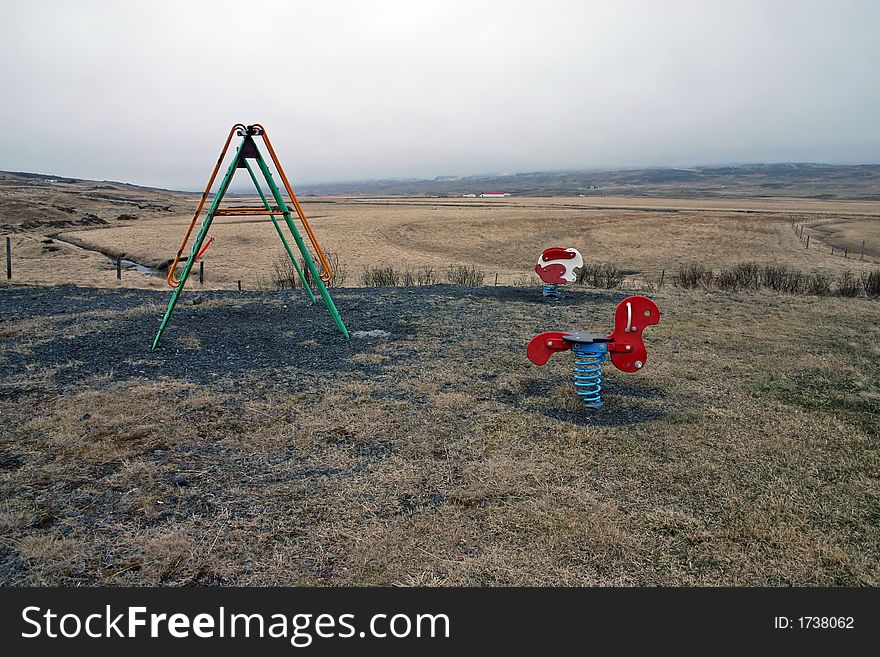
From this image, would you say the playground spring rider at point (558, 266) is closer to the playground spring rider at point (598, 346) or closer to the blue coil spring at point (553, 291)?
the blue coil spring at point (553, 291)

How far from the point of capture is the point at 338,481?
15.9 feet

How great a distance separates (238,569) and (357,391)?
333cm

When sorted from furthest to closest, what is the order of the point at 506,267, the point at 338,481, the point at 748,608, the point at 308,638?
the point at 506,267, the point at 338,481, the point at 748,608, the point at 308,638

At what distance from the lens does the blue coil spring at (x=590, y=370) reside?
6.44 meters

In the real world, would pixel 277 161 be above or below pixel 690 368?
above

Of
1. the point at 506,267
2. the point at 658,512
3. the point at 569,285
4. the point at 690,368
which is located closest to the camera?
the point at 658,512

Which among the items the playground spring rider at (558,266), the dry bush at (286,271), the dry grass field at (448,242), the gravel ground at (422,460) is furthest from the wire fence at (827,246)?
the gravel ground at (422,460)

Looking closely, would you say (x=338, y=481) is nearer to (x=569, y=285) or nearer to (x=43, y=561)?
(x=43, y=561)

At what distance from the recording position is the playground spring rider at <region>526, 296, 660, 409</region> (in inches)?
254

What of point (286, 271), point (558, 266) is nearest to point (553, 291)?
point (558, 266)

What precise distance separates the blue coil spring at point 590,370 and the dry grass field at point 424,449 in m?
0.18

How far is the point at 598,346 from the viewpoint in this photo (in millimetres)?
6422

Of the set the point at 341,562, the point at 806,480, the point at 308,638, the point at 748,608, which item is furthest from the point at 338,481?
the point at 806,480

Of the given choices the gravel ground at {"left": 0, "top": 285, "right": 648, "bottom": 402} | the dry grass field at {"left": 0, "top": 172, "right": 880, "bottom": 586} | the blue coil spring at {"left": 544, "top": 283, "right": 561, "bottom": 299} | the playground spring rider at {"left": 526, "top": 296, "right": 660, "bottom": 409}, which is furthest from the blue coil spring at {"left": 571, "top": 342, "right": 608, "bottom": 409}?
the blue coil spring at {"left": 544, "top": 283, "right": 561, "bottom": 299}
